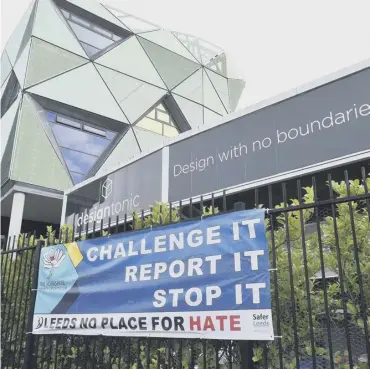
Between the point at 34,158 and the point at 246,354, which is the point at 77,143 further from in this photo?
the point at 246,354

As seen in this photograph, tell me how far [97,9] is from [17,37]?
15.5 ft

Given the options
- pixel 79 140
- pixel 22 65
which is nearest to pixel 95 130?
pixel 79 140

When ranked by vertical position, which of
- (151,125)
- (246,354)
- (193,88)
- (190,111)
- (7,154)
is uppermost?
(193,88)

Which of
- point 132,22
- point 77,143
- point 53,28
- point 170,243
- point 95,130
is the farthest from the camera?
point 132,22

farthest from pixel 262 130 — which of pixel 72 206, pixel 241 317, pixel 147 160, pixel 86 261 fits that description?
pixel 72 206

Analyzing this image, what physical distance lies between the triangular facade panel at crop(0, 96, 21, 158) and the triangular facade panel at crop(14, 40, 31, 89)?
1.05 m

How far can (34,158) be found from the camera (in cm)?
1847

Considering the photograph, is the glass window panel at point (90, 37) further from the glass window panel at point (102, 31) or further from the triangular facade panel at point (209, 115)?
the triangular facade panel at point (209, 115)

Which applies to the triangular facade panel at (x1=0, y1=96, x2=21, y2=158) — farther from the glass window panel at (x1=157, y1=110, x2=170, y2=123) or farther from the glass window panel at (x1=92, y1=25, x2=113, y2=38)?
the glass window panel at (x1=157, y1=110, x2=170, y2=123)

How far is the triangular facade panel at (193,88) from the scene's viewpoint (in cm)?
2500

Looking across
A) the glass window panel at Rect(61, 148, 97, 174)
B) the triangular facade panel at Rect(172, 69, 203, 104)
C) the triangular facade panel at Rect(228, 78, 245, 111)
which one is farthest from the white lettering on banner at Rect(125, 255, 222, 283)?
the triangular facade panel at Rect(228, 78, 245, 111)

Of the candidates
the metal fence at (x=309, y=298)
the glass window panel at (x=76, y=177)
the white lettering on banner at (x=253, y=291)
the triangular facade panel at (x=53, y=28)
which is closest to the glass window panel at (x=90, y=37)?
the triangular facade panel at (x=53, y=28)

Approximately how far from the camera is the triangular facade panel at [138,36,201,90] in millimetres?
24422

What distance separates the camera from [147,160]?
14.6m
